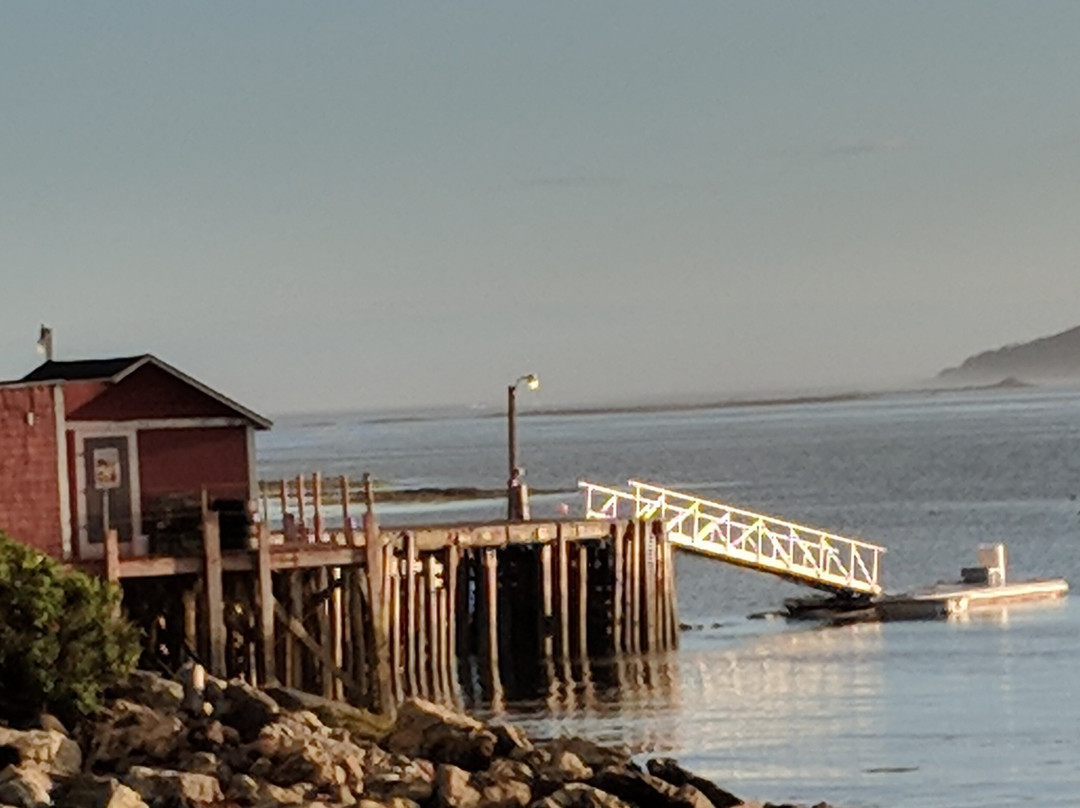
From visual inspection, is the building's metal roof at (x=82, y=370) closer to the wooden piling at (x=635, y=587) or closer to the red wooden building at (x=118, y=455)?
the red wooden building at (x=118, y=455)

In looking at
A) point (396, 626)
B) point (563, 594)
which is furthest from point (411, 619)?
point (563, 594)

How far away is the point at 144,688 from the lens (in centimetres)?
3431

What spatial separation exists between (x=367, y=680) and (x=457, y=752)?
10.4m

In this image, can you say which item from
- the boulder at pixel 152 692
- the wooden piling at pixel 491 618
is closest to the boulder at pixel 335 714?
the boulder at pixel 152 692

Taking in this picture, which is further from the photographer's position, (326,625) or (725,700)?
(725,700)

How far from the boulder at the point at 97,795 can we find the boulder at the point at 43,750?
1.45m

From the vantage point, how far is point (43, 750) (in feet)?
101

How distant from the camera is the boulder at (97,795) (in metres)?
28.0

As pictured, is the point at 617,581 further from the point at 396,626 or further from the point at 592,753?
the point at 592,753

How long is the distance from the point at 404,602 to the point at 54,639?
A: 1451 centimetres

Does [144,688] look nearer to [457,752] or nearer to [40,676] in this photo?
[40,676]

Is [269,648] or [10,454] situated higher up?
[10,454]

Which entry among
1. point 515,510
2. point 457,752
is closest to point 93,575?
point 457,752

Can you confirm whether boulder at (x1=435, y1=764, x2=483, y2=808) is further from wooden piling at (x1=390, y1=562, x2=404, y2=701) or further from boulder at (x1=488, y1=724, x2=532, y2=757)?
wooden piling at (x1=390, y1=562, x2=404, y2=701)
